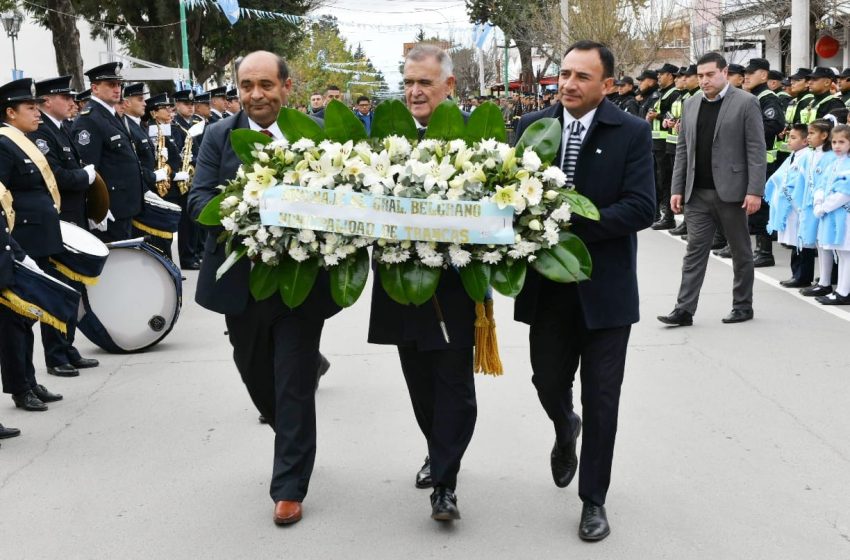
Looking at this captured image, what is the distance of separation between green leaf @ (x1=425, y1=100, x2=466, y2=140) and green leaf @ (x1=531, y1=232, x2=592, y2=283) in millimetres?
584

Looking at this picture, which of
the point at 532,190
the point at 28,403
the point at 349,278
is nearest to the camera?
the point at 532,190

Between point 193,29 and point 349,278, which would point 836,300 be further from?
point 193,29

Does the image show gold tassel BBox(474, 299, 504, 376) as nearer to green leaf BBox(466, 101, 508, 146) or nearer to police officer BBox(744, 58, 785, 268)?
green leaf BBox(466, 101, 508, 146)

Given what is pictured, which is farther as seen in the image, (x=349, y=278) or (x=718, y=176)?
(x=718, y=176)

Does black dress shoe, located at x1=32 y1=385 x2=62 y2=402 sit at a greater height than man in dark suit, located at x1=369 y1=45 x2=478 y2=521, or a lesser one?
lesser

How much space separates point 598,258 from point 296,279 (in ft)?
3.94

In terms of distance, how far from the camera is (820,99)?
42.8 feet

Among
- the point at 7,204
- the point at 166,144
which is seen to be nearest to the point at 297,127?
the point at 7,204

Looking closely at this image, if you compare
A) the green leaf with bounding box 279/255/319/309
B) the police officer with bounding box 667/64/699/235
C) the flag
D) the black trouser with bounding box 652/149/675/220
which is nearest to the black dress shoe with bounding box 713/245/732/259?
the police officer with bounding box 667/64/699/235

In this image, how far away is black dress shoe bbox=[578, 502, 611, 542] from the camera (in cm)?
445

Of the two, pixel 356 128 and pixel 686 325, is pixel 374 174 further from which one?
pixel 686 325

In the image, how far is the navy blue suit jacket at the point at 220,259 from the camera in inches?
187

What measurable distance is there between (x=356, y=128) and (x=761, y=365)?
13.3ft

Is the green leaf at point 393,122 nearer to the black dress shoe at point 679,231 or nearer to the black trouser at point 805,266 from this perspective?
the black trouser at point 805,266
